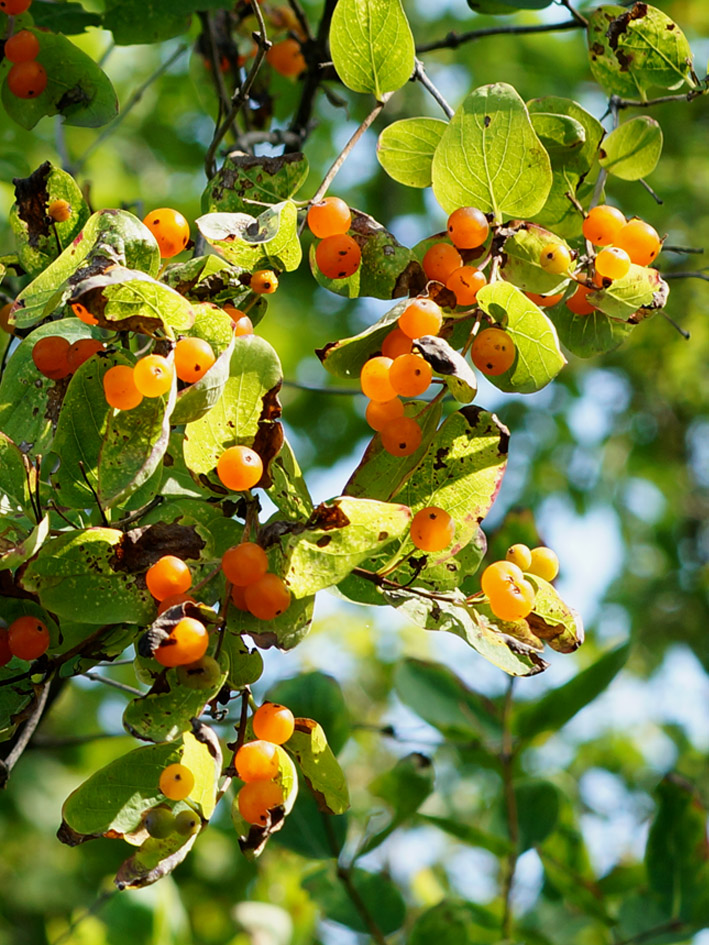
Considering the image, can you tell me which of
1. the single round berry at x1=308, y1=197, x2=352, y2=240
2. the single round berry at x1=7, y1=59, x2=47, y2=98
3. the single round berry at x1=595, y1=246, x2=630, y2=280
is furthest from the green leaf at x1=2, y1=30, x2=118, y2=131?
the single round berry at x1=595, y1=246, x2=630, y2=280

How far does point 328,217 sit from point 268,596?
0.35 metres

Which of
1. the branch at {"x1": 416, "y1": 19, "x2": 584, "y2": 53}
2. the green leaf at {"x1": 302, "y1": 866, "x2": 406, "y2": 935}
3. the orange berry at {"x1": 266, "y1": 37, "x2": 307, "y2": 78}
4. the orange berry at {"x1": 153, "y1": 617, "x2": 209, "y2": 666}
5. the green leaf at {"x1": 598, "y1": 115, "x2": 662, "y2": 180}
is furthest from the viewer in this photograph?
Result: the orange berry at {"x1": 266, "y1": 37, "x2": 307, "y2": 78}

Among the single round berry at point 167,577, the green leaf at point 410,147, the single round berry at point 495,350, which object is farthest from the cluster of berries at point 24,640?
the green leaf at point 410,147

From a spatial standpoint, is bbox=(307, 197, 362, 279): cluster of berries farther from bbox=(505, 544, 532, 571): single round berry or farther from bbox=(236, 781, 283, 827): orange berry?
bbox=(236, 781, 283, 827): orange berry

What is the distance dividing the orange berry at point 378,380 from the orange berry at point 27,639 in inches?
11.6

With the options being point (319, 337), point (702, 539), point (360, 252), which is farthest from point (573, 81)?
point (360, 252)

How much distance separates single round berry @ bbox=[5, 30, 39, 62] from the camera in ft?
3.09

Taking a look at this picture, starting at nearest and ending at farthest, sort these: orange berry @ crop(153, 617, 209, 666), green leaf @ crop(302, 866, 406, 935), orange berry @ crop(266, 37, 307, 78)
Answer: orange berry @ crop(153, 617, 209, 666), green leaf @ crop(302, 866, 406, 935), orange berry @ crop(266, 37, 307, 78)

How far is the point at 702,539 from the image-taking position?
12.1 ft

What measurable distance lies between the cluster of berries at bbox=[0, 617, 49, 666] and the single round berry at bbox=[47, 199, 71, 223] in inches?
13.3

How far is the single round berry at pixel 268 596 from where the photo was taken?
586 mm

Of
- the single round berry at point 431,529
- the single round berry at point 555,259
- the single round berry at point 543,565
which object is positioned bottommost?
the single round berry at point 543,565

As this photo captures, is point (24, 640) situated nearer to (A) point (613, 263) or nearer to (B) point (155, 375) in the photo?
(B) point (155, 375)

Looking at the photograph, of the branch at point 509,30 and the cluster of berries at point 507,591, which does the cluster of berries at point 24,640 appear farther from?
the branch at point 509,30
